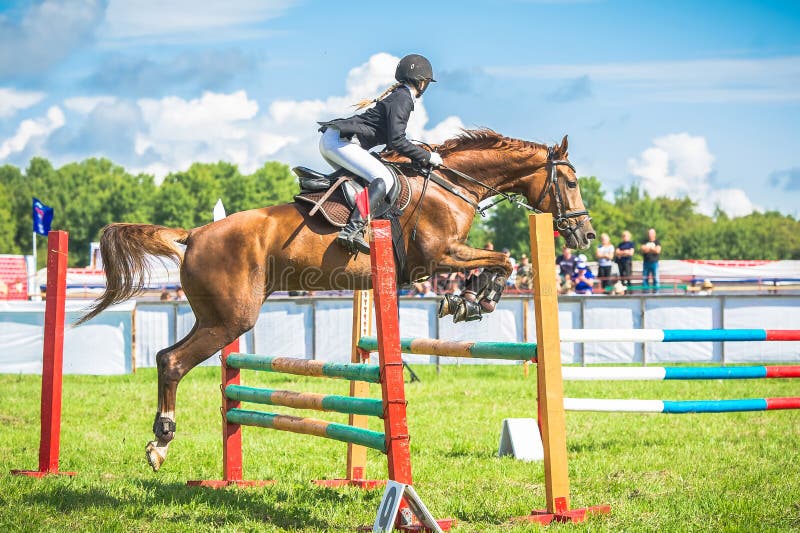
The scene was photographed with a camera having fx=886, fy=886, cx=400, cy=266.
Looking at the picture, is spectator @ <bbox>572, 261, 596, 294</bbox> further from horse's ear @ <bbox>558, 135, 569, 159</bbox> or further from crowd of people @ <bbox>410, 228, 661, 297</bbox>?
horse's ear @ <bbox>558, 135, 569, 159</bbox>

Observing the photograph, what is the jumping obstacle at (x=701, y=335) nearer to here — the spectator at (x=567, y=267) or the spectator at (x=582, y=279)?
the spectator at (x=582, y=279)

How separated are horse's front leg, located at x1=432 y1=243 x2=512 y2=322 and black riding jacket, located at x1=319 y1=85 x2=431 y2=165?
790 mm

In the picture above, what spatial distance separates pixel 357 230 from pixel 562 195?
6.26ft

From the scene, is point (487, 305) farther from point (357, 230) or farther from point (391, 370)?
point (391, 370)

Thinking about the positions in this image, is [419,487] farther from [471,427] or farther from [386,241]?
[471,427]

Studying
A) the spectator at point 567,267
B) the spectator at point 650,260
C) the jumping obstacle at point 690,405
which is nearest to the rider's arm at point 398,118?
the jumping obstacle at point 690,405

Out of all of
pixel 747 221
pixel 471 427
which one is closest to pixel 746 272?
pixel 471 427

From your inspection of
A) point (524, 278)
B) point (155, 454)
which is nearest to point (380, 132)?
point (155, 454)

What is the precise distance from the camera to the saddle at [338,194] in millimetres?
6422

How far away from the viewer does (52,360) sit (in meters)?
7.15

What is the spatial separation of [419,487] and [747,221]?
103 meters

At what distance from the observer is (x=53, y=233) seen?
23.2ft

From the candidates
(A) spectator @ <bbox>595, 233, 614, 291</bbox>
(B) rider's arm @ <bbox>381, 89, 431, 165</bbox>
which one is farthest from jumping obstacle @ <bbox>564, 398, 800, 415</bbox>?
(A) spectator @ <bbox>595, 233, 614, 291</bbox>

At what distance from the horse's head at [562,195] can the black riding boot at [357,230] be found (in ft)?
4.91
